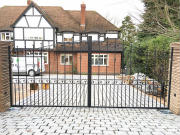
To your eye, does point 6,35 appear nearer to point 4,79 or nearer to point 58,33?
point 58,33

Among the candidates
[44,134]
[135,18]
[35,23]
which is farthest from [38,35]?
[44,134]

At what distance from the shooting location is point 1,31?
62.8ft

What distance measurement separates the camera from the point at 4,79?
509 centimetres

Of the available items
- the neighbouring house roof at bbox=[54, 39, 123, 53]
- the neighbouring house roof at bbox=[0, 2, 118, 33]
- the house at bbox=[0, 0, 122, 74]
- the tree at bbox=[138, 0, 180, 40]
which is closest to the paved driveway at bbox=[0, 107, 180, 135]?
the neighbouring house roof at bbox=[54, 39, 123, 53]

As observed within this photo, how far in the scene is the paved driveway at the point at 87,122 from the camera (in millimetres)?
3832

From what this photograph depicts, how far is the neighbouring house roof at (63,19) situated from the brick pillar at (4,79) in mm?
14331

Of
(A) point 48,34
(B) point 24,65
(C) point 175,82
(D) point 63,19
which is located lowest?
(C) point 175,82

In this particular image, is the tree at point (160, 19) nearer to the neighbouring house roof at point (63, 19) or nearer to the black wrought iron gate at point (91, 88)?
the black wrought iron gate at point (91, 88)

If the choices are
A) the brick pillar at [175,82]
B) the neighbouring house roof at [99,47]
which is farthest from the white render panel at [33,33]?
the brick pillar at [175,82]

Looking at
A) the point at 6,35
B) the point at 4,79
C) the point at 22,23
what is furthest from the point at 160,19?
the point at 6,35

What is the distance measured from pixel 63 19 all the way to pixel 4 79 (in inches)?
667

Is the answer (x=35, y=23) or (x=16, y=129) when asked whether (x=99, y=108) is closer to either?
(x=16, y=129)

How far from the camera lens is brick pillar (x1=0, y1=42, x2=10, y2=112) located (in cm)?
495

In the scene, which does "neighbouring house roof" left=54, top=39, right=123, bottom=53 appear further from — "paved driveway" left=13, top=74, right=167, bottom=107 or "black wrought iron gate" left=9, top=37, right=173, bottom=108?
"paved driveway" left=13, top=74, right=167, bottom=107
